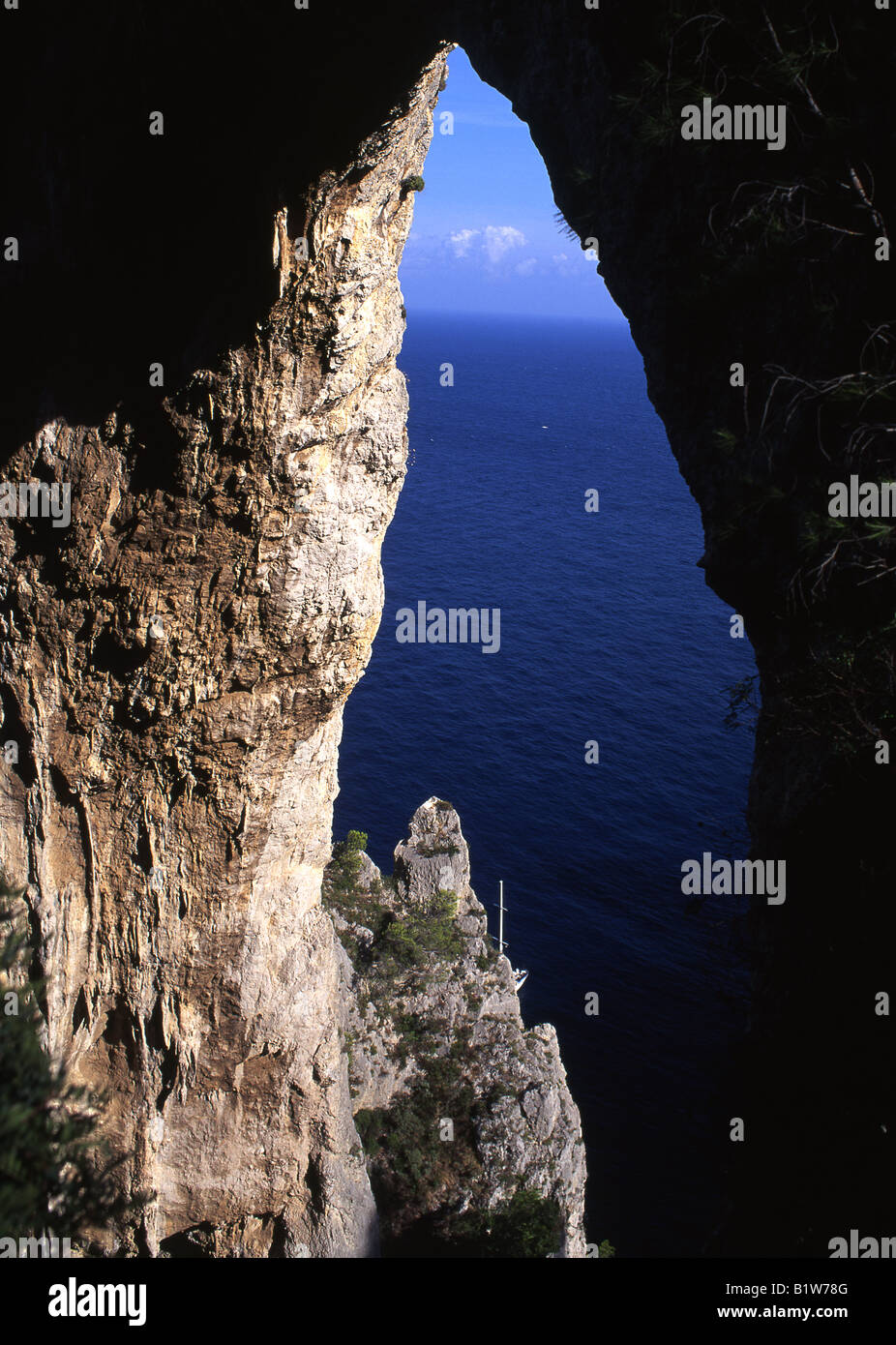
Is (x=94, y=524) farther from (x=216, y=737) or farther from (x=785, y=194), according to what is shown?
(x=785, y=194)

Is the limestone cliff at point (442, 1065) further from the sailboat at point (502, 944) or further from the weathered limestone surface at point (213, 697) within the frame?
the weathered limestone surface at point (213, 697)

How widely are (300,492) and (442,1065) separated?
62.3 feet

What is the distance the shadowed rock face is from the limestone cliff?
379 centimetres

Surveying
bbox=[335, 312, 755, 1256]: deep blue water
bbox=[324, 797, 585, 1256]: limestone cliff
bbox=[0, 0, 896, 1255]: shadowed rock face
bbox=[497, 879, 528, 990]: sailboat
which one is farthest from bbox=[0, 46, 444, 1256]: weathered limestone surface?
bbox=[497, 879, 528, 990]: sailboat

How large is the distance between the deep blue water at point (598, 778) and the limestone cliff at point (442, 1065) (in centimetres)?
454

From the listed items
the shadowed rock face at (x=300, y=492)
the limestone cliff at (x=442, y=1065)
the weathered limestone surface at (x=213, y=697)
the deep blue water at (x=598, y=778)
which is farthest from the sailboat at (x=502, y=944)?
the weathered limestone surface at (x=213, y=697)

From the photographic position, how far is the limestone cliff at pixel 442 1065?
80.4 ft

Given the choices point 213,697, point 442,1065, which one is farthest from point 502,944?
point 213,697

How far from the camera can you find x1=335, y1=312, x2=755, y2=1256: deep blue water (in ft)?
110

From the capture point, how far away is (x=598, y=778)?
47.6 meters

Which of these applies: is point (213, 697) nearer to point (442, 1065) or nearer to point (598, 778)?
point (442, 1065)

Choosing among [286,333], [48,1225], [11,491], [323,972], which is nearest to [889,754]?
[48,1225]

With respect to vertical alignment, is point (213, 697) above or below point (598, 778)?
above

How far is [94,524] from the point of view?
42.9 feet
